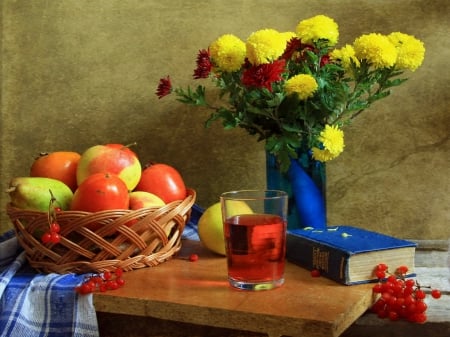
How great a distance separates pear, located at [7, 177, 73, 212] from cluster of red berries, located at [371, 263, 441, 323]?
0.50 m

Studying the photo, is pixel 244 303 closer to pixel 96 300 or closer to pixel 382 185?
pixel 96 300

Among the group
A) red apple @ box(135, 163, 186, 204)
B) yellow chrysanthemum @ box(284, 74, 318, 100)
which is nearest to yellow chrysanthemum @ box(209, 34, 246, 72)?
yellow chrysanthemum @ box(284, 74, 318, 100)

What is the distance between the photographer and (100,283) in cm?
81

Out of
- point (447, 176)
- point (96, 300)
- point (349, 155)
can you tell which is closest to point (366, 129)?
point (349, 155)

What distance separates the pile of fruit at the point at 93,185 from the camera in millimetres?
869

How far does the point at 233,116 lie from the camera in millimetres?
1024

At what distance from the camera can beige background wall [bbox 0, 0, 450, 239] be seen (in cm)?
119

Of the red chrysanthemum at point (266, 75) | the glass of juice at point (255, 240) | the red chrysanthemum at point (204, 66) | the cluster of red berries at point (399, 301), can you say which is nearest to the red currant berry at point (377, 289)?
the cluster of red berries at point (399, 301)

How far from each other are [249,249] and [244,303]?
8 centimetres

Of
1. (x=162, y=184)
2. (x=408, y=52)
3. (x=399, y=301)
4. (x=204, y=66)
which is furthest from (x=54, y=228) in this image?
(x=408, y=52)

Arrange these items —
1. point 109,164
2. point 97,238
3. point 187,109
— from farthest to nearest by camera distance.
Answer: point 187,109 → point 109,164 → point 97,238

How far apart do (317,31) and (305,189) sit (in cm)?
28

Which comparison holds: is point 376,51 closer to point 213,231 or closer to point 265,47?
point 265,47

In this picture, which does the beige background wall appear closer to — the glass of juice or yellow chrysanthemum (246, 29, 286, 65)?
yellow chrysanthemum (246, 29, 286, 65)
